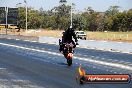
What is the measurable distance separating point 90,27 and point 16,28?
1532 inches

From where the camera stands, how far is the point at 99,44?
40250 millimetres

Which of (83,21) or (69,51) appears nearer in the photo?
(69,51)

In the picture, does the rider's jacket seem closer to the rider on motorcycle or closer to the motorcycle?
the rider on motorcycle

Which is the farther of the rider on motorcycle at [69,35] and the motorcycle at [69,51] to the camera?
the motorcycle at [69,51]

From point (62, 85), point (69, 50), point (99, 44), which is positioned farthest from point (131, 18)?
point (62, 85)

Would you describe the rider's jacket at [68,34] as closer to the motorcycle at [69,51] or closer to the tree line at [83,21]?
→ the motorcycle at [69,51]

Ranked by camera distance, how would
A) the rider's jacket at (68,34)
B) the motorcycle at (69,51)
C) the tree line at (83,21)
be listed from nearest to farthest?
1. the rider's jacket at (68,34)
2. the motorcycle at (69,51)
3. the tree line at (83,21)

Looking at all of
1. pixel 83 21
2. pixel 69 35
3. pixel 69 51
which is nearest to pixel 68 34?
pixel 69 35

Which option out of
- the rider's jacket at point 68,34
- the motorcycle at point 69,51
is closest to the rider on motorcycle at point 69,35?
the rider's jacket at point 68,34

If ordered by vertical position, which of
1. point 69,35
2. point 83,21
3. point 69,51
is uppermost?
point 69,35

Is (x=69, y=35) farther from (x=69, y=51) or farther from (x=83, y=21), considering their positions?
(x=83, y=21)

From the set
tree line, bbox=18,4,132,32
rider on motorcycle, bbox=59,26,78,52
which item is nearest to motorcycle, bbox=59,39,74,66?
rider on motorcycle, bbox=59,26,78,52

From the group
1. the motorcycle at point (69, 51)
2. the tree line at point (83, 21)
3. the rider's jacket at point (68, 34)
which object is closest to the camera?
the rider's jacket at point (68, 34)

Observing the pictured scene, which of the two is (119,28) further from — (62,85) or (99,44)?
(62,85)
